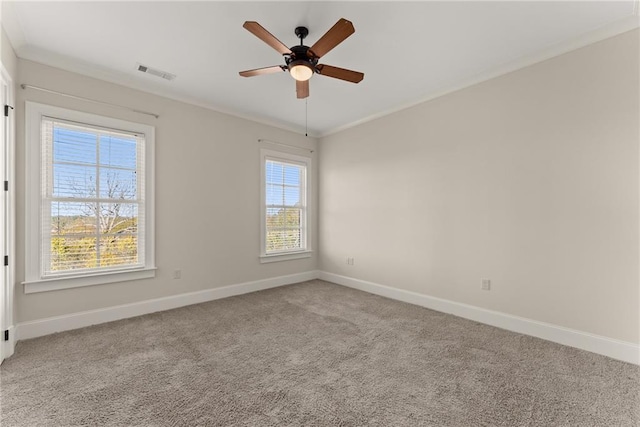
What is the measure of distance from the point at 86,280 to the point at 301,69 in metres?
3.18

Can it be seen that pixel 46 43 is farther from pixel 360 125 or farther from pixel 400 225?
pixel 400 225

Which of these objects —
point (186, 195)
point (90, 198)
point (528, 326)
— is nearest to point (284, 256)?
point (186, 195)

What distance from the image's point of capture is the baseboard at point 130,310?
9.37 feet

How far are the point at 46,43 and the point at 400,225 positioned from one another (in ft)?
14.5

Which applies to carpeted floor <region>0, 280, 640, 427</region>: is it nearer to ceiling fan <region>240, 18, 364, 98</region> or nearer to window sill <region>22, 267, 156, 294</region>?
window sill <region>22, 267, 156, 294</region>

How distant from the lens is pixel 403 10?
7.44 feet

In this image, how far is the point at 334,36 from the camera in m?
2.06

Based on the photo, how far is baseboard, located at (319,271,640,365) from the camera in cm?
243

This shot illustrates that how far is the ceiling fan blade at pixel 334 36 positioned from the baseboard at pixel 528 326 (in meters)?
3.16

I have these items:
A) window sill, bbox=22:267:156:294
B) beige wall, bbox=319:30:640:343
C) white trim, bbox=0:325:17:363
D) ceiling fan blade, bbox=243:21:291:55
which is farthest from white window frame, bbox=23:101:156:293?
beige wall, bbox=319:30:640:343

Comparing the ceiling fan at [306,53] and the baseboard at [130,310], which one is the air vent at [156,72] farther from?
the baseboard at [130,310]

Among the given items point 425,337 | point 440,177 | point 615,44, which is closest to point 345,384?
point 425,337

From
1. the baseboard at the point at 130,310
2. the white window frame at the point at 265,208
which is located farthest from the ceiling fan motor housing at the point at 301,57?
the baseboard at the point at 130,310

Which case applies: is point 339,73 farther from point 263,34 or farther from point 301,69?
point 263,34
